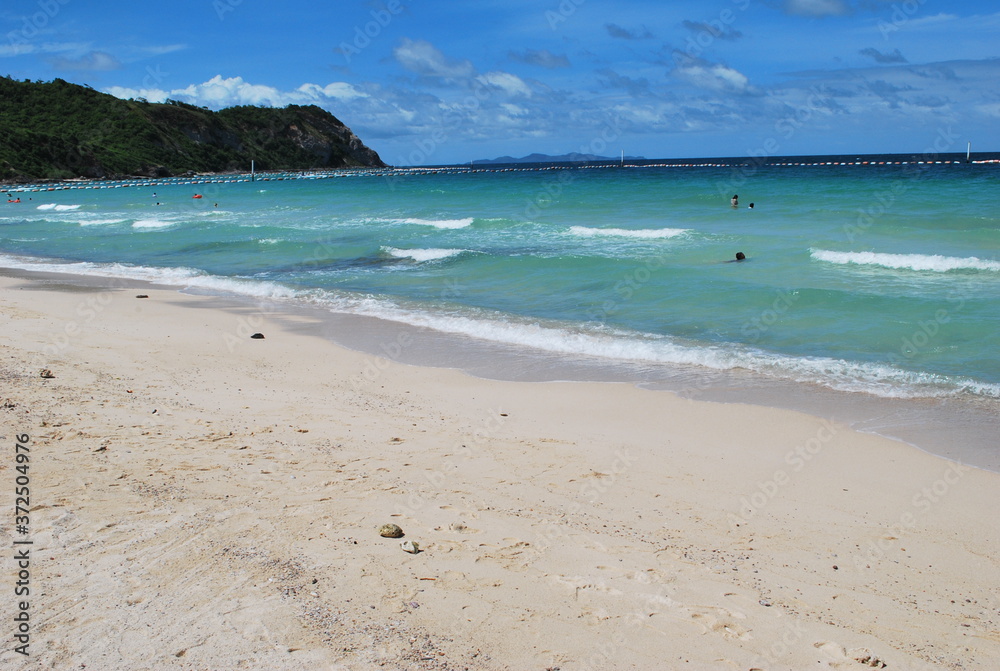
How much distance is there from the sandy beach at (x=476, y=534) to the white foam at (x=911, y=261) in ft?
36.2

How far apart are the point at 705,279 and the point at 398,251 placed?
9461mm

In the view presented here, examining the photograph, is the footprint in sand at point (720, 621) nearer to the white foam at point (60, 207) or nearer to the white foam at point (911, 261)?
the white foam at point (911, 261)

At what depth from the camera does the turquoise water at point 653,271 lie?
31.2 ft

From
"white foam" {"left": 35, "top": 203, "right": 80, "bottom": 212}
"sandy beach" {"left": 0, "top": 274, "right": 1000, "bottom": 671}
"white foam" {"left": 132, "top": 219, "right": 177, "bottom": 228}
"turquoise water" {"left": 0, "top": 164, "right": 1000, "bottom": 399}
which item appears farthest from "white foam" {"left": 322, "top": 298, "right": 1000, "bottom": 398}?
"white foam" {"left": 35, "top": 203, "right": 80, "bottom": 212}

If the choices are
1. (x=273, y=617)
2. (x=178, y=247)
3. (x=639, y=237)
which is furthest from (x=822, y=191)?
(x=273, y=617)

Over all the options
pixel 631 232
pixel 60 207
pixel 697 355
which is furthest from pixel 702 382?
pixel 60 207

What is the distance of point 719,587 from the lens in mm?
3861

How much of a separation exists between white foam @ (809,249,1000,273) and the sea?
80mm

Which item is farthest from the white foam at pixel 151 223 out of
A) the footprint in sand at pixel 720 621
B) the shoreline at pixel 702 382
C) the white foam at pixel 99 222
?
the footprint in sand at pixel 720 621

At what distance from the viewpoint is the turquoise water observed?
9.51 metres

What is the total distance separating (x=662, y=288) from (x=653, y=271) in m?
1.88

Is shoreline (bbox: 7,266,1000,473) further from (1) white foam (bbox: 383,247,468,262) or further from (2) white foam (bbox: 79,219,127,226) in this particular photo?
(2) white foam (bbox: 79,219,127,226)

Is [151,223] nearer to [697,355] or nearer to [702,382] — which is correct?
[697,355]

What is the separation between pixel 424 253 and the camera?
19.8m
